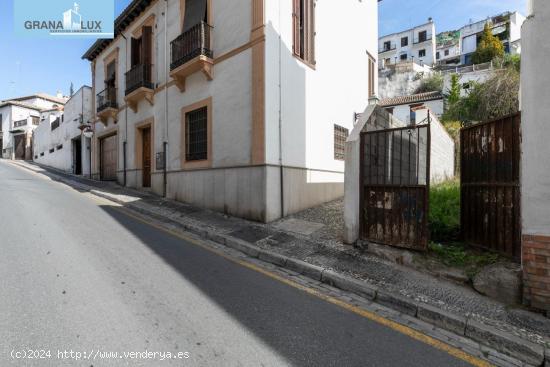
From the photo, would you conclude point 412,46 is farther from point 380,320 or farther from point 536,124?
point 380,320

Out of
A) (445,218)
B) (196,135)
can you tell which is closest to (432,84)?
(196,135)

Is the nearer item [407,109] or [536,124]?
[536,124]

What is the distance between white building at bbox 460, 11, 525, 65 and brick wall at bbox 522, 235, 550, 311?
3921 cm

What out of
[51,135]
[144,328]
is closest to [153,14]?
[144,328]

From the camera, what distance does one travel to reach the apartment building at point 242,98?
803 cm

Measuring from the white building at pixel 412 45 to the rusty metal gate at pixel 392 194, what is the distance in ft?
153

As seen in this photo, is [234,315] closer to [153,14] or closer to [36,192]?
[36,192]

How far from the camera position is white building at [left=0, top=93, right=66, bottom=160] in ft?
121

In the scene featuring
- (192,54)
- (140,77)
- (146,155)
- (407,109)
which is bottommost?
(146,155)

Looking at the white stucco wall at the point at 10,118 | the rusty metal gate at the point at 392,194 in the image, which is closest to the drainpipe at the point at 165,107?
the rusty metal gate at the point at 392,194

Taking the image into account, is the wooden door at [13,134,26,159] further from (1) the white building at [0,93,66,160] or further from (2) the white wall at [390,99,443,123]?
(2) the white wall at [390,99,443,123]

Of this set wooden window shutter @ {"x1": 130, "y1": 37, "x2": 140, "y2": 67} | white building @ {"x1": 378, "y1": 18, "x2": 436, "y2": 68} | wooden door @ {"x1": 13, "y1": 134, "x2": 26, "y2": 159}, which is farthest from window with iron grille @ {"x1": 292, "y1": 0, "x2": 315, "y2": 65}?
white building @ {"x1": 378, "y1": 18, "x2": 436, "y2": 68}

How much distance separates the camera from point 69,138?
2188 cm

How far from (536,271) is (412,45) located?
55.5 metres
